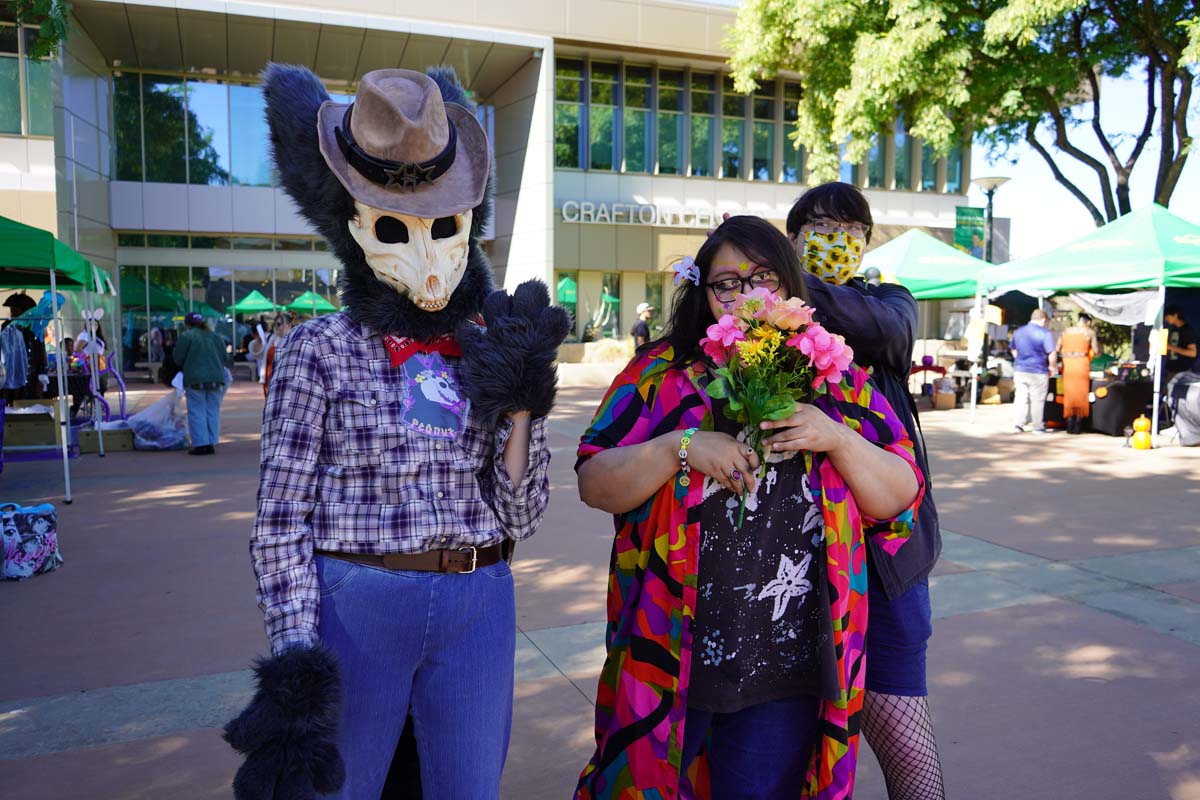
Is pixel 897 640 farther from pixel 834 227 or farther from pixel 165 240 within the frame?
pixel 165 240

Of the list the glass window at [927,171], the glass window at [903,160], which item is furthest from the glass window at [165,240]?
the glass window at [927,171]

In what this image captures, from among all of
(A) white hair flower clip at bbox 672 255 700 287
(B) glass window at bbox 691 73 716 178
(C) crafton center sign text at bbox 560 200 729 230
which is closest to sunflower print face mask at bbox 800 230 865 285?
(A) white hair flower clip at bbox 672 255 700 287

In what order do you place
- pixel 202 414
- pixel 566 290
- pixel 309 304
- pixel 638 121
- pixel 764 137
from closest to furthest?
pixel 202 414 → pixel 309 304 → pixel 566 290 → pixel 638 121 → pixel 764 137

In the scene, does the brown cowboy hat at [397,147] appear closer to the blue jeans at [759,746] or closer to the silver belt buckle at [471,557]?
the silver belt buckle at [471,557]

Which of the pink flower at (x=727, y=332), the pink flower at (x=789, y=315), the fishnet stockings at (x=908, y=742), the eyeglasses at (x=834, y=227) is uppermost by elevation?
the eyeglasses at (x=834, y=227)

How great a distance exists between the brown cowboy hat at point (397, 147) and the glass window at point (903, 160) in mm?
28733

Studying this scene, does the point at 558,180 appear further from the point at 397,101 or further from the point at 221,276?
the point at 397,101

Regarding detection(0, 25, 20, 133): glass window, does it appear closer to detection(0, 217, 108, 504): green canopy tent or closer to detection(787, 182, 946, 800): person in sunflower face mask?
detection(0, 217, 108, 504): green canopy tent

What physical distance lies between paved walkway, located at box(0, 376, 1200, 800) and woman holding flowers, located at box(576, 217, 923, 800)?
128 centimetres

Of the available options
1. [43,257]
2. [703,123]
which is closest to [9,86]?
[43,257]

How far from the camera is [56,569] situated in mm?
5641

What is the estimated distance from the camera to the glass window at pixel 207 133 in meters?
23.9

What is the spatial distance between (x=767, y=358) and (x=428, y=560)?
0.80 meters

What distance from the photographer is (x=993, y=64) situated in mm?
14305
